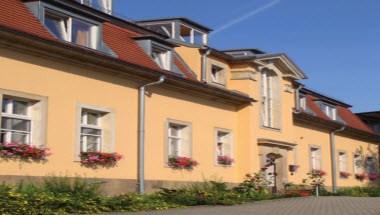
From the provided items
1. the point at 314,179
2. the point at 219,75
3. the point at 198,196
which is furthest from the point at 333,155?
the point at 198,196

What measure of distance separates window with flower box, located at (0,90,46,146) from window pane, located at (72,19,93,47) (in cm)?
253

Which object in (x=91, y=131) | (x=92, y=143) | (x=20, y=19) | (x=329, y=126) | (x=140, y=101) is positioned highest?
(x=20, y=19)

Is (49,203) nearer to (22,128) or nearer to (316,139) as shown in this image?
(22,128)

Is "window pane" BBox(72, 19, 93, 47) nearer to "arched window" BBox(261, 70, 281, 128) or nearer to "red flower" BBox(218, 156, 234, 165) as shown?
"red flower" BBox(218, 156, 234, 165)

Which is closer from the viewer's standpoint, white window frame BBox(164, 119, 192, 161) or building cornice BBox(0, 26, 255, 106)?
building cornice BBox(0, 26, 255, 106)

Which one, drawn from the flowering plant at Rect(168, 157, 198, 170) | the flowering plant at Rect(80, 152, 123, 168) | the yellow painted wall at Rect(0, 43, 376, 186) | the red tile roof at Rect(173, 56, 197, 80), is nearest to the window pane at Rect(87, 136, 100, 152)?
the flowering plant at Rect(80, 152, 123, 168)

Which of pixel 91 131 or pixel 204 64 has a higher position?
pixel 204 64

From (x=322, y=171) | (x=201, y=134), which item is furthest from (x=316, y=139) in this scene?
(x=201, y=134)

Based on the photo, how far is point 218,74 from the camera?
1013 inches

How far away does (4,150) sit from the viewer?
50.2ft

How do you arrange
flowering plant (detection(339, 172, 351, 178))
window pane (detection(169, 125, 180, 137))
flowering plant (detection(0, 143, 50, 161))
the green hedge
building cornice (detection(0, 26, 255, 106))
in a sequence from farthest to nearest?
1. flowering plant (detection(339, 172, 351, 178))
2. window pane (detection(169, 125, 180, 137))
3. building cornice (detection(0, 26, 255, 106))
4. flowering plant (detection(0, 143, 50, 161))
5. the green hedge

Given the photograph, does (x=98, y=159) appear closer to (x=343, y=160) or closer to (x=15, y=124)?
(x=15, y=124)

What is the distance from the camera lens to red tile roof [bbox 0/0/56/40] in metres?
16.0

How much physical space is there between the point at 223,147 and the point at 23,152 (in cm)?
1050
